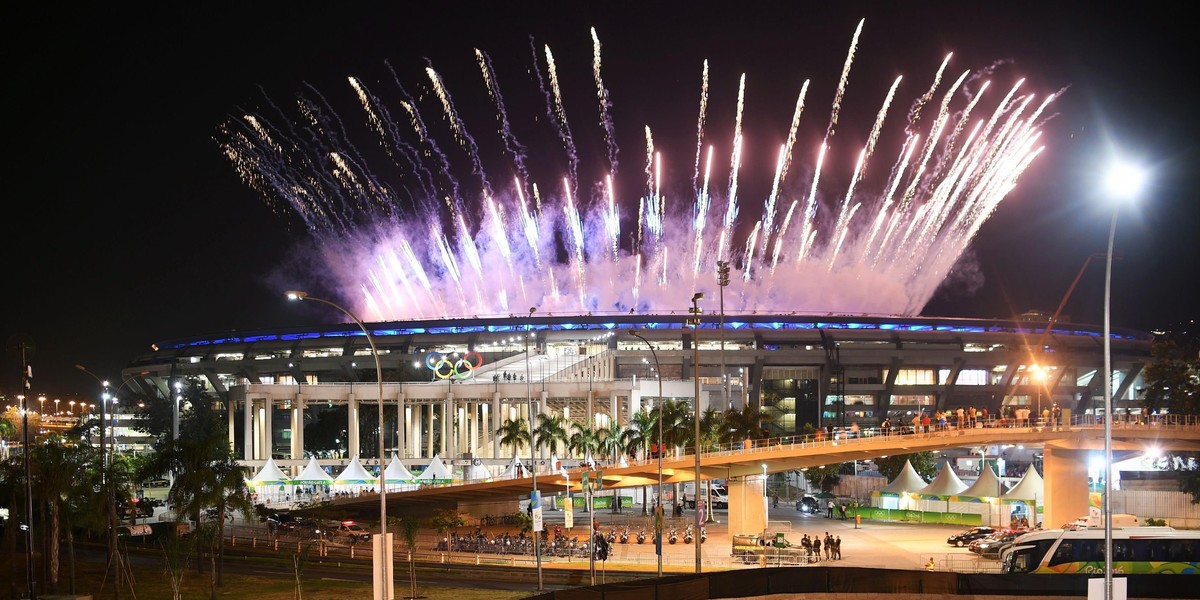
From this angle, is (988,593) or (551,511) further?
(551,511)

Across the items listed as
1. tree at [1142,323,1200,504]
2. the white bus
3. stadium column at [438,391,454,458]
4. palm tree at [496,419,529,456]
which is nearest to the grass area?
the white bus

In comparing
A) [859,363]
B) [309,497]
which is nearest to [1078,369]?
[859,363]

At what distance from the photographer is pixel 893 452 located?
7025 centimetres

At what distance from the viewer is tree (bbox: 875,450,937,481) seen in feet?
354

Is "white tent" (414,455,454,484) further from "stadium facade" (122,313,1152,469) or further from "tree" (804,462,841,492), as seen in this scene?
"stadium facade" (122,313,1152,469)

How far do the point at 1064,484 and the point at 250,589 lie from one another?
4758cm

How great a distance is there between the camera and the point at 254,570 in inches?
2140

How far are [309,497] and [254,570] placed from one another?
37.9 meters

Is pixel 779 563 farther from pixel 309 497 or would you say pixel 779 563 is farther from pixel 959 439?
pixel 309 497

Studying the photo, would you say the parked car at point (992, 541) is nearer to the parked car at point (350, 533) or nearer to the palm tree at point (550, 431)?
the parked car at point (350, 533)

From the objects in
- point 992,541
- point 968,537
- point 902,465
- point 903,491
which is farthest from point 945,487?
point 902,465

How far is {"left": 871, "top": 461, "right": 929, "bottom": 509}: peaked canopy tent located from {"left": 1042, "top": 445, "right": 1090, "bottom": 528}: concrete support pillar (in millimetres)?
17522

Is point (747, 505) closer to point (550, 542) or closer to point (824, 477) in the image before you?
point (550, 542)

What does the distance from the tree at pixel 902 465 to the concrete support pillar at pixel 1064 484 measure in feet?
125
